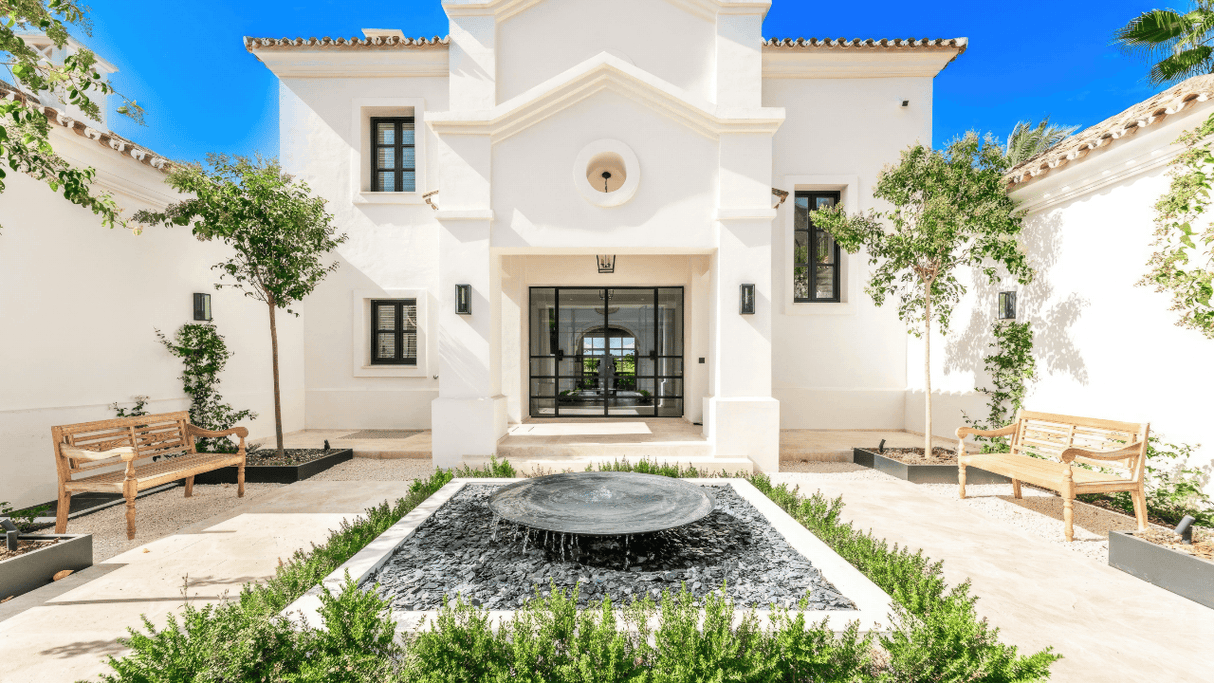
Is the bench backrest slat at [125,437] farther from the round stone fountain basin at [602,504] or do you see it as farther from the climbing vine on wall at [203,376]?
the round stone fountain basin at [602,504]

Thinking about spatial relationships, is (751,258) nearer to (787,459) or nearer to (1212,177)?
(787,459)

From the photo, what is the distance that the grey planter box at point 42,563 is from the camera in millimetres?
3469

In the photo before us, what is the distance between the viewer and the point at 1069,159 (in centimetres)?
584

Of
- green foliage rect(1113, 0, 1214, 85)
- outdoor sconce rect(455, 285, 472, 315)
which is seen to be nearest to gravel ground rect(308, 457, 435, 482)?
outdoor sconce rect(455, 285, 472, 315)

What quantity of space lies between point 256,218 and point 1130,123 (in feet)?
33.1

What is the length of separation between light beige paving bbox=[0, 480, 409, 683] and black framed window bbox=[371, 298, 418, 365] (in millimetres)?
4738

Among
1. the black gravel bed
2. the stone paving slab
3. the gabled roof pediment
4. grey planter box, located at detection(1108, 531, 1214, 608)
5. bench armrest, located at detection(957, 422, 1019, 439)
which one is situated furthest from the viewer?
the gabled roof pediment

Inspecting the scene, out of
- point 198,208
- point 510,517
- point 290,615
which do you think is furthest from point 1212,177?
point 198,208

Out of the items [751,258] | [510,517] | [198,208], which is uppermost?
[198,208]

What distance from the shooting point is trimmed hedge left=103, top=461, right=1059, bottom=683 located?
82.7 inches

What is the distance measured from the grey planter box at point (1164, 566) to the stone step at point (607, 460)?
342cm

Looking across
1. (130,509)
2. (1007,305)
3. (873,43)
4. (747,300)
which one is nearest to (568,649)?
(130,509)

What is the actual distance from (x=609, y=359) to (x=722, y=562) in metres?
6.78

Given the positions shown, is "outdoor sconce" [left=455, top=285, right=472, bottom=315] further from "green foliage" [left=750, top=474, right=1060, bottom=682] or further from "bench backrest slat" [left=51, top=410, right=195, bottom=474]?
"green foliage" [left=750, top=474, right=1060, bottom=682]
